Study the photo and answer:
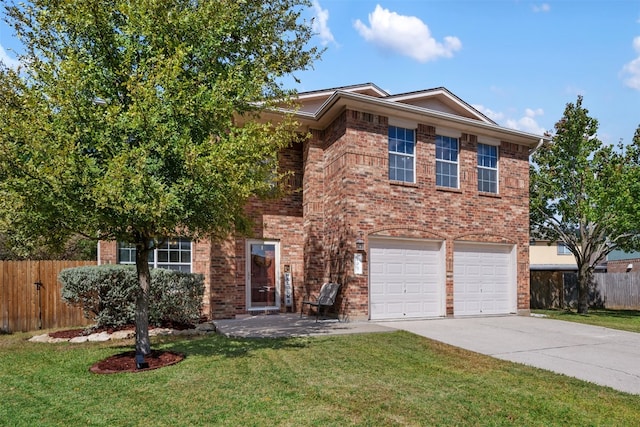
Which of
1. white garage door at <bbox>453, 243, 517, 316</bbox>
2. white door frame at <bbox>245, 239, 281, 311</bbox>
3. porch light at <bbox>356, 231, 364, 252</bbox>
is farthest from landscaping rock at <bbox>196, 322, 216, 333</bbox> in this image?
white garage door at <bbox>453, 243, 517, 316</bbox>

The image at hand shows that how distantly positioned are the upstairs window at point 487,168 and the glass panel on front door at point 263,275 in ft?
23.7

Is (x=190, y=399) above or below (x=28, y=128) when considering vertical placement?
below

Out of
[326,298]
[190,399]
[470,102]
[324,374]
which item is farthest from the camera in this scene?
[470,102]

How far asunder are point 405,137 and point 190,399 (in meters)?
10.0

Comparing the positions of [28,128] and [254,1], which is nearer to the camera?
[28,128]

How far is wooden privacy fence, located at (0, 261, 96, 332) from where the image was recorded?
35.2 ft

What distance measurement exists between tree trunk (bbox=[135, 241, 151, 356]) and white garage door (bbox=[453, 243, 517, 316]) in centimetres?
932

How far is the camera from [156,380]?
20.2 feet

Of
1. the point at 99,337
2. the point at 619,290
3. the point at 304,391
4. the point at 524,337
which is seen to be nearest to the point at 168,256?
the point at 99,337

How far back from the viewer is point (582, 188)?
17.8 meters

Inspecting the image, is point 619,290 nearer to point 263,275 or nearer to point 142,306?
point 263,275

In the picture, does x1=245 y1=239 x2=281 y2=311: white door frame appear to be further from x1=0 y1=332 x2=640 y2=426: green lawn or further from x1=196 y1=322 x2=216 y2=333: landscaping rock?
x1=0 y1=332 x2=640 y2=426: green lawn

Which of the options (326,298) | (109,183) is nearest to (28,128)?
(109,183)

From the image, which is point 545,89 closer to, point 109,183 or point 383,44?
point 383,44
